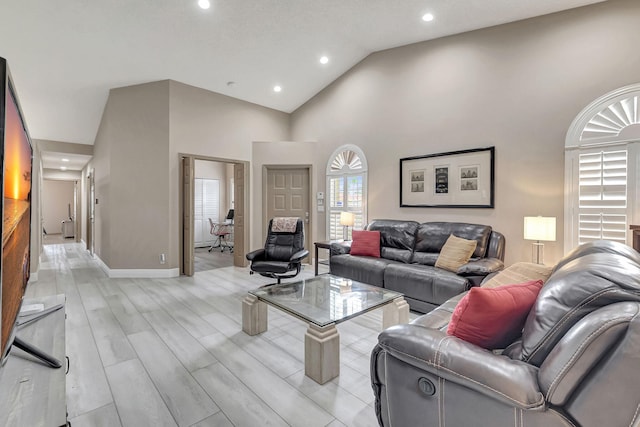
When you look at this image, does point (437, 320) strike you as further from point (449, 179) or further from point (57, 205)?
point (57, 205)

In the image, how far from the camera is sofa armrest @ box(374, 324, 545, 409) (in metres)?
1.04

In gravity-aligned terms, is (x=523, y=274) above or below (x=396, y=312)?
above

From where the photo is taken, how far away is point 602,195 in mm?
3137

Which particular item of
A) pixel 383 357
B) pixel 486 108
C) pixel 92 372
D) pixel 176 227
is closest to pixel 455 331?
pixel 383 357

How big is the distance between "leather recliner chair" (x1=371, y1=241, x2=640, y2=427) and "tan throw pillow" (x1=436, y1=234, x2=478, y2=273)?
204 centimetres

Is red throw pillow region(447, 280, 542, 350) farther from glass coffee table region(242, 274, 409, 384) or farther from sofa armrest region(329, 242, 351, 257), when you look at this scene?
sofa armrest region(329, 242, 351, 257)

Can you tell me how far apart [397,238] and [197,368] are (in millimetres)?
3024

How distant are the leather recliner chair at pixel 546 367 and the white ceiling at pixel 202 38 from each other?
362 centimetres

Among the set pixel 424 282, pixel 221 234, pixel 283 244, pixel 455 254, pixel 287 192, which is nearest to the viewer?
pixel 424 282

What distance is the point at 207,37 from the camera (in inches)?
157

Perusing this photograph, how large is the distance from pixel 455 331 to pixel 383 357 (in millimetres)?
353

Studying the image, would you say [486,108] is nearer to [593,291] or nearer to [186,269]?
[593,291]

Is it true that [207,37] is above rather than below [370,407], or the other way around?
above

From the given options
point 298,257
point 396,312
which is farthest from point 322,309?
point 298,257
